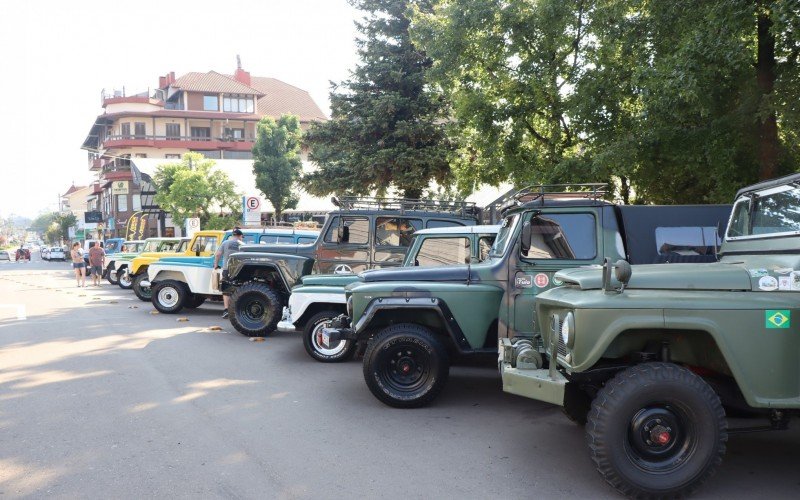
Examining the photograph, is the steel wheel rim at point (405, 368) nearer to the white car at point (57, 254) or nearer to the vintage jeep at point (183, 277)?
the vintage jeep at point (183, 277)

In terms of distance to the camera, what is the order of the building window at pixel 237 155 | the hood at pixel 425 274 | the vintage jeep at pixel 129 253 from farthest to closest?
the building window at pixel 237 155
the vintage jeep at pixel 129 253
the hood at pixel 425 274

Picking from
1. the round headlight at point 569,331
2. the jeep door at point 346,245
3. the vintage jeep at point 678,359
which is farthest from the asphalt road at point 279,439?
the jeep door at point 346,245

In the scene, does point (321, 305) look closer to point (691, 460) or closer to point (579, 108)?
point (691, 460)

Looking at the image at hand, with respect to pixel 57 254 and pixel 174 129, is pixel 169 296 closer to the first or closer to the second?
pixel 174 129

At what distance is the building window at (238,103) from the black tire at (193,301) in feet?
197

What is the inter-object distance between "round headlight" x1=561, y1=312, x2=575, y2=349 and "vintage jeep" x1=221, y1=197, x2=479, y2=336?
638cm

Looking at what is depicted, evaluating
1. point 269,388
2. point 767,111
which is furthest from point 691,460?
point 767,111

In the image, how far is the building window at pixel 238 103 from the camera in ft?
236

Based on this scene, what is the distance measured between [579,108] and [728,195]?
11.7 ft

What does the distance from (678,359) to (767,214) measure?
162 centimetres

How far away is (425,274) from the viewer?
7.00 metres

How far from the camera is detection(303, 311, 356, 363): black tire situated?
30.6 ft

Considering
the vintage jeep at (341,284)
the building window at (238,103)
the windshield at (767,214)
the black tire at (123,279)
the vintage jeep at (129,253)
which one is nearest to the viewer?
the windshield at (767,214)

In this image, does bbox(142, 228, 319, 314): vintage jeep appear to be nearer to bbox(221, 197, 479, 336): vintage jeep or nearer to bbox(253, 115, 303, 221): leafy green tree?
bbox(221, 197, 479, 336): vintage jeep
